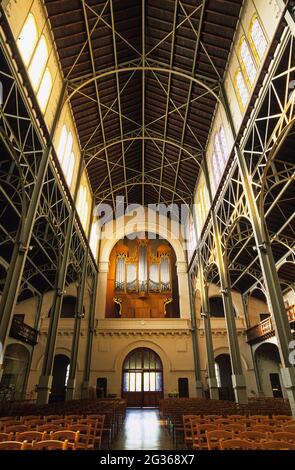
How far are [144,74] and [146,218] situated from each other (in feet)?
50.5

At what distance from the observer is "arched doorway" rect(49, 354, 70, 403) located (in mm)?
23047

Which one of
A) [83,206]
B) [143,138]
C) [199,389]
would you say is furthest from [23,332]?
[143,138]

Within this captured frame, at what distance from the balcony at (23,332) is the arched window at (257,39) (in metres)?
20.5

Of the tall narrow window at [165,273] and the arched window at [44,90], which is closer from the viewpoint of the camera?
the arched window at [44,90]

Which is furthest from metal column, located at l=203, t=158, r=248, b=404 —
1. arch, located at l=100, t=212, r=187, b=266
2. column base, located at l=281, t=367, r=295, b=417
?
arch, located at l=100, t=212, r=187, b=266

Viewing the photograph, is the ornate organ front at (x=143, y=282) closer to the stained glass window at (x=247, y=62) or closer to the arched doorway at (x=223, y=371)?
the arched doorway at (x=223, y=371)

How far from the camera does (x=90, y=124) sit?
62.5 ft

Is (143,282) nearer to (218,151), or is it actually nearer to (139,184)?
(139,184)

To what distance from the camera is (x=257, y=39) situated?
440 inches

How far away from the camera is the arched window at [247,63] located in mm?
11695

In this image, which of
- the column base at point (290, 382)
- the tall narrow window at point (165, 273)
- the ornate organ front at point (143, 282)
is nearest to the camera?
the column base at point (290, 382)

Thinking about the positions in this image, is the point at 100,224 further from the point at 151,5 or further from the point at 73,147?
the point at 151,5

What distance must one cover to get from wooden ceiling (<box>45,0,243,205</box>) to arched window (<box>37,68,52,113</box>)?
2016mm

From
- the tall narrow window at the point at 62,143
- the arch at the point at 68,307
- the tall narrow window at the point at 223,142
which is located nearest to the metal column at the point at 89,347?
→ the arch at the point at 68,307
